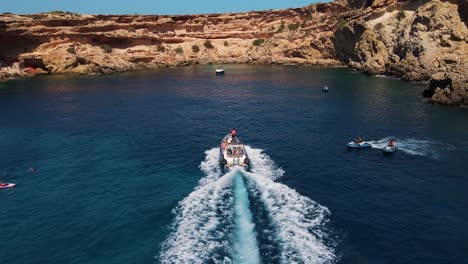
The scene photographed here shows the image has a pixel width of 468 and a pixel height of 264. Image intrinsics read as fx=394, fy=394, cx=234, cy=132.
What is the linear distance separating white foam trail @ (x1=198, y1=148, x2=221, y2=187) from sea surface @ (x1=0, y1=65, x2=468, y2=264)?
25 centimetres

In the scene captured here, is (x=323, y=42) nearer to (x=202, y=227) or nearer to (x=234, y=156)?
(x=234, y=156)

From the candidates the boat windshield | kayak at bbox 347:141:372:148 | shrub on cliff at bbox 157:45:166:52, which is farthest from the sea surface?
shrub on cliff at bbox 157:45:166:52

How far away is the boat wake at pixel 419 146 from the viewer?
53.5 m

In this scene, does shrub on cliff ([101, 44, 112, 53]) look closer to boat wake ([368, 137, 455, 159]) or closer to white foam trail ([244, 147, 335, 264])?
white foam trail ([244, 147, 335, 264])

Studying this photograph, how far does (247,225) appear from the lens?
35.3m

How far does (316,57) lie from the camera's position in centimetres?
17738

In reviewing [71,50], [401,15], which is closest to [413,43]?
[401,15]

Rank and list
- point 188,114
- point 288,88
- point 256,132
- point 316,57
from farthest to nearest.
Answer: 1. point 316,57
2. point 288,88
3. point 188,114
4. point 256,132

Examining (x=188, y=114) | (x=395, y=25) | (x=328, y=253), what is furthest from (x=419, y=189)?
(x=395, y=25)

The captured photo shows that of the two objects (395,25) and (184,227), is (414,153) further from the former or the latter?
(395,25)

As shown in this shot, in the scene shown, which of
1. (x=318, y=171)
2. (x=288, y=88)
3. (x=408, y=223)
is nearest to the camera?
(x=408, y=223)

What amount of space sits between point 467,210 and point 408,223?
261 inches

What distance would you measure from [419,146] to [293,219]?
97.8 feet

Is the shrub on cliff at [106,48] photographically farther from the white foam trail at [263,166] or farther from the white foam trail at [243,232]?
the white foam trail at [243,232]
